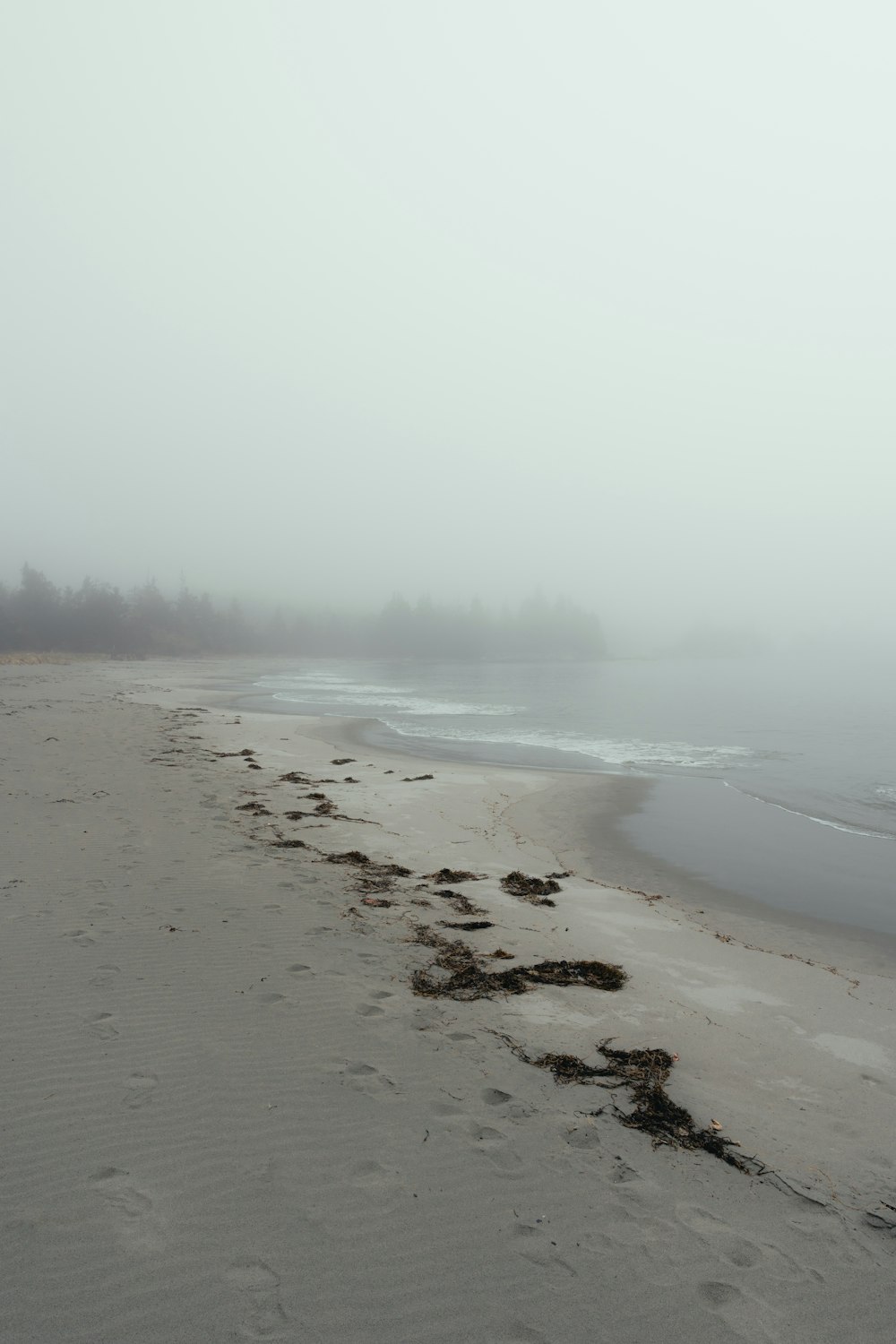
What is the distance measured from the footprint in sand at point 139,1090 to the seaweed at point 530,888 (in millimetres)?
5545

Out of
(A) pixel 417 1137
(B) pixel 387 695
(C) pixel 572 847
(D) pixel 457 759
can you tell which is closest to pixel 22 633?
(B) pixel 387 695

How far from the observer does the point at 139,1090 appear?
4.28 meters

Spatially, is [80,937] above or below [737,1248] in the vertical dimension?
above

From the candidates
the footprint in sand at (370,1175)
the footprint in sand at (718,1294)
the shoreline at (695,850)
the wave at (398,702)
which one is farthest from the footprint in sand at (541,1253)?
the wave at (398,702)

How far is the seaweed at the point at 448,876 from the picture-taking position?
9.56 m

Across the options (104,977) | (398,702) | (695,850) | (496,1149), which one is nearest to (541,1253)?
(496,1149)

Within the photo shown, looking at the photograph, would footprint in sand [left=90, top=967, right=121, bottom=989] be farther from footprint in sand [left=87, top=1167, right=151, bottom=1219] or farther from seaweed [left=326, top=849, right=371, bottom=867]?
seaweed [left=326, top=849, right=371, bottom=867]

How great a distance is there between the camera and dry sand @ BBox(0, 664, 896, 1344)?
297cm

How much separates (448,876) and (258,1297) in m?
6.93

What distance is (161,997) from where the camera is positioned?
5.46 metres

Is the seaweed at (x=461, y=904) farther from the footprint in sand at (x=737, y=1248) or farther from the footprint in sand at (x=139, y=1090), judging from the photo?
the footprint in sand at (x=737, y=1248)

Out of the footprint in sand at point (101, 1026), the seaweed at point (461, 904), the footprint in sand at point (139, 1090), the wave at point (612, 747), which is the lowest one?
the wave at point (612, 747)

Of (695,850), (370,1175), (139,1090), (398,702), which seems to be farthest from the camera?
(398,702)

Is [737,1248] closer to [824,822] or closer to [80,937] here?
[80,937]
